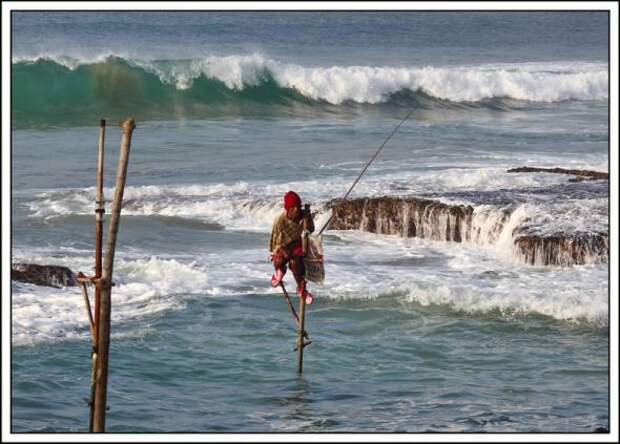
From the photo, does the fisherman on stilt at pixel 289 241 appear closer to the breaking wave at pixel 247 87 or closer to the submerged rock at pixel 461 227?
the submerged rock at pixel 461 227

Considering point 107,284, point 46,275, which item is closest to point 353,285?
point 46,275

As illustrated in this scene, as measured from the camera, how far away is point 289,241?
39.2ft

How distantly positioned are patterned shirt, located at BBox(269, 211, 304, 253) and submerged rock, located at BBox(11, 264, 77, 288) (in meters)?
5.76

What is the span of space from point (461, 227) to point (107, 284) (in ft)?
38.3

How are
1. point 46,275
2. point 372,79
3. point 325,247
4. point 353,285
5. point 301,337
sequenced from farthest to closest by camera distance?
point 372,79 < point 325,247 < point 353,285 < point 46,275 < point 301,337

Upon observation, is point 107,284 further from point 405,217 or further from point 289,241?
point 405,217

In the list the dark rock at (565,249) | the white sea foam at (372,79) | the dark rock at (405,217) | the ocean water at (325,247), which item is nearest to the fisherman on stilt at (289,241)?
the ocean water at (325,247)

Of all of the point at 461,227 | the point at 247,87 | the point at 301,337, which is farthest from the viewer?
the point at 247,87

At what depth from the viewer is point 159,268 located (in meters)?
18.2

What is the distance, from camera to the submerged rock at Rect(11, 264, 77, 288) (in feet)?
56.1

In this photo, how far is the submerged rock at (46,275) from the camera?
17.1m

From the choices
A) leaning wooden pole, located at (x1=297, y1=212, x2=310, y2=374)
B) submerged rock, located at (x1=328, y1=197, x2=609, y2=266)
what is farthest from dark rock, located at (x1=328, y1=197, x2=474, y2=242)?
leaning wooden pole, located at (x1=297, y1=212, x2=310, y2=374)

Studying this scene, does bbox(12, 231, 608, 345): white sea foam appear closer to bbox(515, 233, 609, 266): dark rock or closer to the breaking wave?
bbox(515, 233, 609, 266): dark rock

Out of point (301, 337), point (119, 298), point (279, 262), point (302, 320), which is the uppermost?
point (279, 262)
